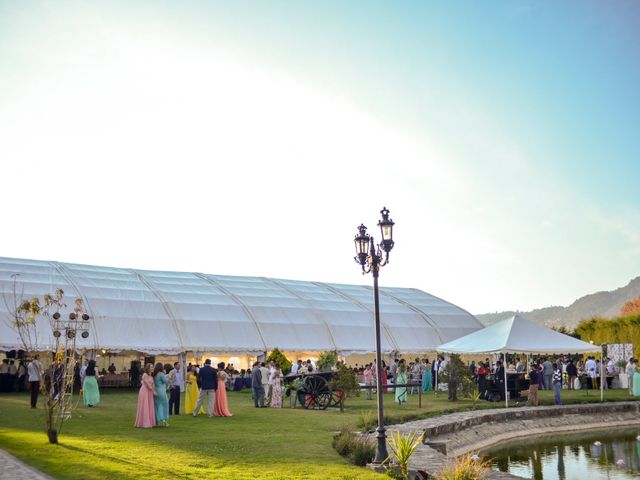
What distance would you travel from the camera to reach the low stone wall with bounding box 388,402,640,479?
16047 millimetres

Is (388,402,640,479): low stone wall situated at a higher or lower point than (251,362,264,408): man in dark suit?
lower

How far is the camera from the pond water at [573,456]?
14.7 metres

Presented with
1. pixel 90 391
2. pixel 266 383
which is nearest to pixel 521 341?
pixel 266 383

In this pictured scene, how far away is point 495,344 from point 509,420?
4114 mm

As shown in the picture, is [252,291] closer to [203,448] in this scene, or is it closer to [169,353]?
[169,353]

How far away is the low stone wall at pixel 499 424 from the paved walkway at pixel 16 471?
5984 mm

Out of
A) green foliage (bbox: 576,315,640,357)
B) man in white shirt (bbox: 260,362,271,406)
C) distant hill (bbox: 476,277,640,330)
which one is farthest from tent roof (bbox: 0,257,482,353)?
distant hill (bbox: 476,277,640,330)

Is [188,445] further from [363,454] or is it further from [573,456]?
[573,456]

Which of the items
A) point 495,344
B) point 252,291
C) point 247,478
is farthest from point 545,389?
point 247,478

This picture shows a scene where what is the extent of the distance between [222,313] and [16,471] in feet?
92.9

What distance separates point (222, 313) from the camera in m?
38.7

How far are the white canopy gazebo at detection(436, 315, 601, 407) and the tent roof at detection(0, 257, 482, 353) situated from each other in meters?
14.4

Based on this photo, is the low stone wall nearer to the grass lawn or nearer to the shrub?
the shrub

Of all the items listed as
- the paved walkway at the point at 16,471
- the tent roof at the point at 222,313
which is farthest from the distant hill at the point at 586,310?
the paved walkway at the point at 16,471
